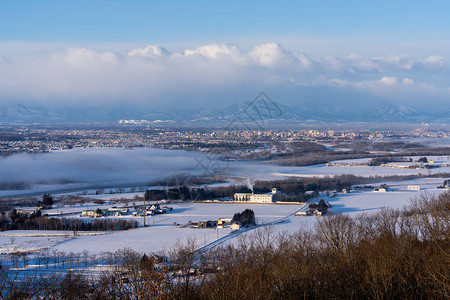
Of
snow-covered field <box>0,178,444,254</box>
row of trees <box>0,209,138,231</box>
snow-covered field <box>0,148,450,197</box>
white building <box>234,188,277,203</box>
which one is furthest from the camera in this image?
snow-covered field <box>0,148,450,197</box>

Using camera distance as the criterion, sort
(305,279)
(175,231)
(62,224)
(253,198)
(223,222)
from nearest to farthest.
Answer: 1. (305,279)
2. (175,231)
3. (223,222)
4. (62,224)
5. (253,198)

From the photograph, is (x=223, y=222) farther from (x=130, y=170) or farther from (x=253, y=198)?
(x=130, y=170)

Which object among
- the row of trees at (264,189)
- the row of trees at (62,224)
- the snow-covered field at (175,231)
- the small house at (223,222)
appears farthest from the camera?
the row of trees at (264,189)

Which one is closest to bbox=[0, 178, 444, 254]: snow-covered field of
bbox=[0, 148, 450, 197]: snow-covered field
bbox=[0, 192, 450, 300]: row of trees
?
bbox=[0, 192, 450, 300]: row of trees

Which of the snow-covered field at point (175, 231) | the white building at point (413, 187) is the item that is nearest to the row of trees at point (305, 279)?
the snow-covered field at point (175, 231)

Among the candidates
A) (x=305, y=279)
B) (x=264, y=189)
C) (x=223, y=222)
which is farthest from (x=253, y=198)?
(x=305, y=279)

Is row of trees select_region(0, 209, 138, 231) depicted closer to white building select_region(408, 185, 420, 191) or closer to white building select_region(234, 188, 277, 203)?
white building select_region(234, 188, 277, 203)

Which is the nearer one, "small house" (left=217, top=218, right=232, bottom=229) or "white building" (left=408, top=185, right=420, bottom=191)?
"small house" (left=217, top=218, right=232, bottom=229)

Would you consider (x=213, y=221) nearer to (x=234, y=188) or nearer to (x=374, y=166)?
(x=234, y=188)

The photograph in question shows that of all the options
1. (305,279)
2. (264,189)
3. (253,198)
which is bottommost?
(253,198)

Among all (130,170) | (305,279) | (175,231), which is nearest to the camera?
(305,279)

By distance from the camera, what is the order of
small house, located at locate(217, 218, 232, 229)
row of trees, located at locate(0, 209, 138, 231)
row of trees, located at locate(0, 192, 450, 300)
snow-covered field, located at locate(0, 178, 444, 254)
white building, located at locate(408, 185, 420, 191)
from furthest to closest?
white building, located at locate(408, 185, 420, 191)
row of trees, located at locate(0, 209, 138, 231)
small house, located at locate(217, 218, 232, 229)
snow-covered field, located at locate(0, 178, 444, 254)
row of trees, located at locate(0, 192, 450, 300)

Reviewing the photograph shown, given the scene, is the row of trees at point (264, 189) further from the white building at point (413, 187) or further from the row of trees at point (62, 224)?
the row of trees at point (62, 224)
